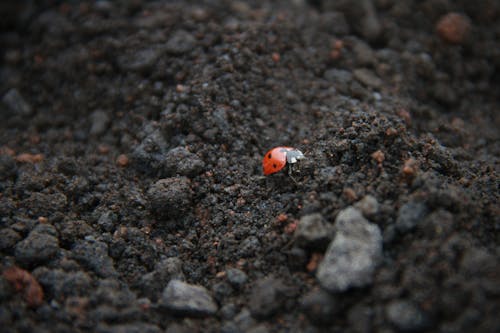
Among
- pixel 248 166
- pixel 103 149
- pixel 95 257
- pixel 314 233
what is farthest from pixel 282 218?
pixel 103 149

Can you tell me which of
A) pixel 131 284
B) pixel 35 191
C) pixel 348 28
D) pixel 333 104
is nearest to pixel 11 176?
pixel 35 191

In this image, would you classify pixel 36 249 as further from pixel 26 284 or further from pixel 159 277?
pixel 159 277

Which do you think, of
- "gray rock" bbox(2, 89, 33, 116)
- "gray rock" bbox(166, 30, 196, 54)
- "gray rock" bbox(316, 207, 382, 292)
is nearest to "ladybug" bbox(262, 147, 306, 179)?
"gray rock" bbox(316, 207, 382, 292)

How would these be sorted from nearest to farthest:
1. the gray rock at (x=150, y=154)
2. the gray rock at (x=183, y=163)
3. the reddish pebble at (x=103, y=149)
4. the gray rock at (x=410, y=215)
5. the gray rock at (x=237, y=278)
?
the gray rock at (x=410, y=215)
the gray rock at (x=237, y=278)
the gray rock at (x=183, y=163)
the gray rock at (x=150, y=154)
the reddish pebble at (x=103, y=149)

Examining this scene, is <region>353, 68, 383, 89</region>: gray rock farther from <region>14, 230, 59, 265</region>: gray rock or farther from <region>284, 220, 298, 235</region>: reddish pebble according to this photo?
<region>14, 230, 59, 265</region>: gray rock

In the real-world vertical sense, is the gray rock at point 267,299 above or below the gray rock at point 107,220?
above

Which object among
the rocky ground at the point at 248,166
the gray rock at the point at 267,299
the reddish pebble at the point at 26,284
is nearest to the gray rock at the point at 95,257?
the rocky ground at the point at 248,166

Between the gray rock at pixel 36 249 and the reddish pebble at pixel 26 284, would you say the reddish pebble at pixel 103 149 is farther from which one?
the reddish pebble at pixel 26 284
